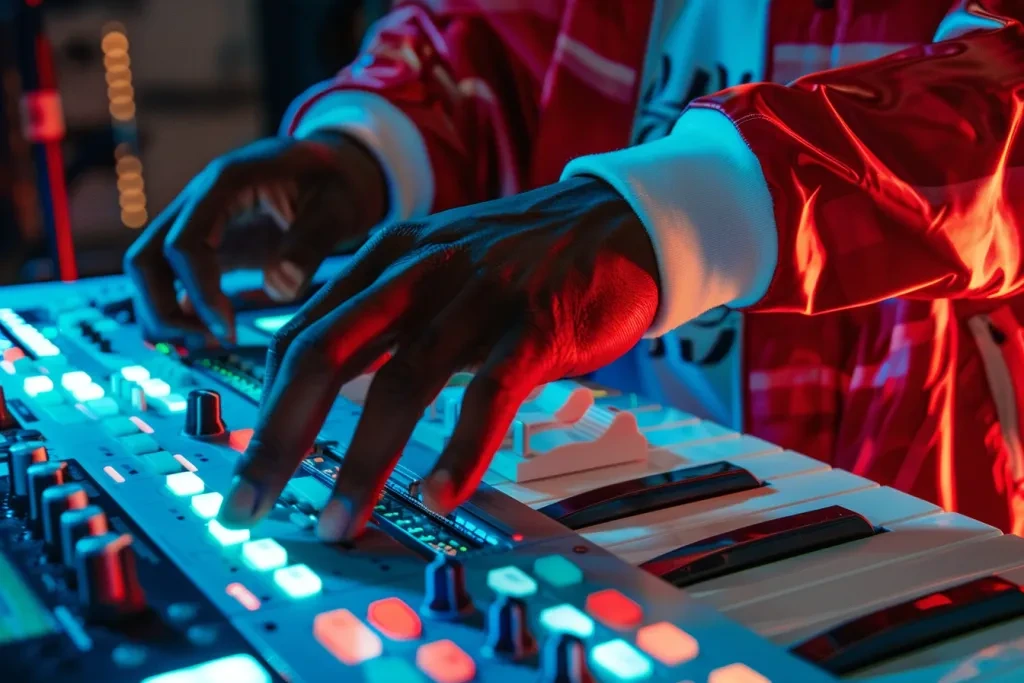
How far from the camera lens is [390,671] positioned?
40 cm

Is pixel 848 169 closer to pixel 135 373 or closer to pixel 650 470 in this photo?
pixel 650 470

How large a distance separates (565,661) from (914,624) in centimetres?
18

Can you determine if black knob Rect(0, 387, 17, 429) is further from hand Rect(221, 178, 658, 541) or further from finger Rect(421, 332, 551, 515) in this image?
finger Rect(421, 332, 551, 515)

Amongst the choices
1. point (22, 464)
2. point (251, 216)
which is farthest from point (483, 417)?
point (251, 216)

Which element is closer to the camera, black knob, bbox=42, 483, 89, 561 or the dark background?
black knob, bbox=42, 483, 89, 561

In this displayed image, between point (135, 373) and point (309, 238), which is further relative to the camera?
point (309, 238)

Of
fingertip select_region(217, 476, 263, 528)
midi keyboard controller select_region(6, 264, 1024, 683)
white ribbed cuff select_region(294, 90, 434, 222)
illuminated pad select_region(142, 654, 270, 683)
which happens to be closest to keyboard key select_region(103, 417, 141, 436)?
midi keyboard controller select_region(6, 264, 1024, 683)

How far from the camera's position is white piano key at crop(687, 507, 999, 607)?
1.65 ft

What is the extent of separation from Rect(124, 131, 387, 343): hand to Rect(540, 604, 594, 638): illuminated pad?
1.83ft

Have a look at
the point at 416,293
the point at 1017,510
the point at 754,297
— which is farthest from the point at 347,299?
the point at 1017,510

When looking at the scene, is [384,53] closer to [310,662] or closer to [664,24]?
[664,24]

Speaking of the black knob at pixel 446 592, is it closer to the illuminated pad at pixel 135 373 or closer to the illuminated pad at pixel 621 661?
the illuminated pad at pixel 621 661

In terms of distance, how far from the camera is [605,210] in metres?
0.61

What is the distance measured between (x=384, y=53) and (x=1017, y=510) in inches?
36.4
